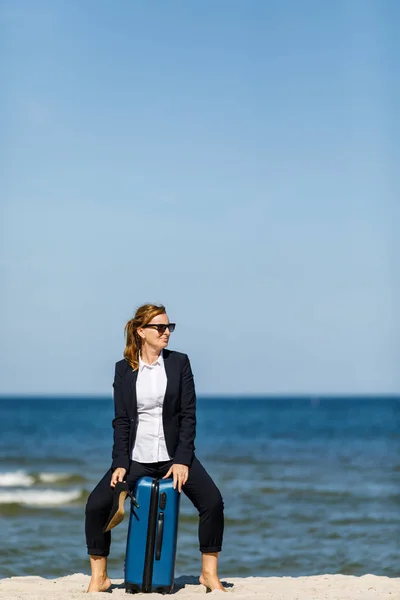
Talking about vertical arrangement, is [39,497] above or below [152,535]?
below

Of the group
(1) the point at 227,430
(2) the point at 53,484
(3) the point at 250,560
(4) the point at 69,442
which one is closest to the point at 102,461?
(2) the point at 53,484

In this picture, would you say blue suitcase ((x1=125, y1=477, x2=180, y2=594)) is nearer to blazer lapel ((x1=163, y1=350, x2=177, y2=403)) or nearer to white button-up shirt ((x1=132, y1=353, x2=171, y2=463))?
white button-up shirt ((x1=132, y1=353, x2=171, y2=463))

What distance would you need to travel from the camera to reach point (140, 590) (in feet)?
19.0

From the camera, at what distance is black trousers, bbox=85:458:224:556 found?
5.77m

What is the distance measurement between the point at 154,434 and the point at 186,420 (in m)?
0.23

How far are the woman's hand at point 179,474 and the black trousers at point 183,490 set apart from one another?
7cm

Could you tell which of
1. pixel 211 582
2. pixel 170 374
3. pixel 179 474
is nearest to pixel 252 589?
pixel 211 582

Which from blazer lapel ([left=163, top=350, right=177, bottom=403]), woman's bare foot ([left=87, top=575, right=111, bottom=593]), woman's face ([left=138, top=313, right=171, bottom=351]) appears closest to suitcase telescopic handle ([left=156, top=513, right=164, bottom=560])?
woman's bare foot ([left=87, top=575, right=111, bottom=593])

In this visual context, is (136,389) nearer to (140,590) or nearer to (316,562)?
(140,590)

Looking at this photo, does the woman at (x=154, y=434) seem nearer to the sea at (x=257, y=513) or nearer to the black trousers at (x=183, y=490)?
the black trousers at (x=183, y=490)

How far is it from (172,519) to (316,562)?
416cm

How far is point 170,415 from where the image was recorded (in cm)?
576

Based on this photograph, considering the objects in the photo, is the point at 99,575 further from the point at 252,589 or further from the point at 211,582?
the point at 252,589

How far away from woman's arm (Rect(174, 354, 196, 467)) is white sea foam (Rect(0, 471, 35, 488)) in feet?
46.2
